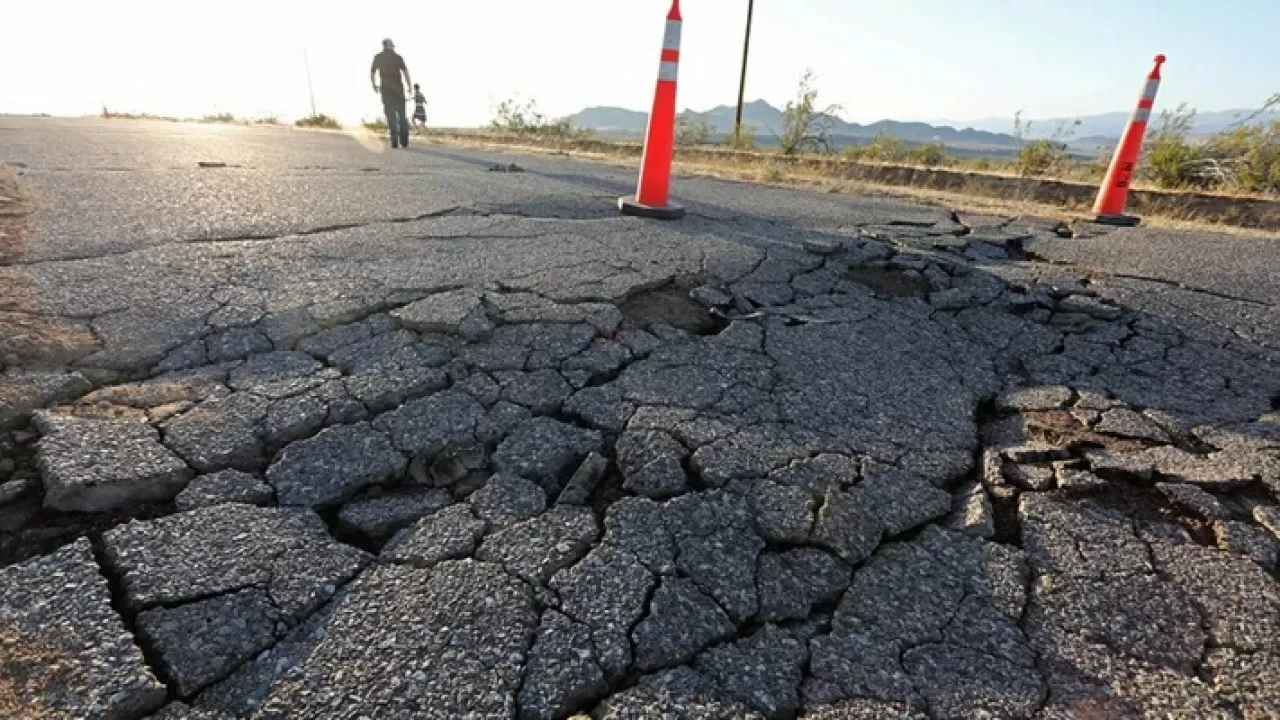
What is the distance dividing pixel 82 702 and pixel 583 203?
431cm

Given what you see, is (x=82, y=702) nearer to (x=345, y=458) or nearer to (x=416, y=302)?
(x=345, y=458)

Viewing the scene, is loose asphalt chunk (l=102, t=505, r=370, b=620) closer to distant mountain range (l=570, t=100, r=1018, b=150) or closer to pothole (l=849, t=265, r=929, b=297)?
pothole (l=849, t=265, r=929, b=297)

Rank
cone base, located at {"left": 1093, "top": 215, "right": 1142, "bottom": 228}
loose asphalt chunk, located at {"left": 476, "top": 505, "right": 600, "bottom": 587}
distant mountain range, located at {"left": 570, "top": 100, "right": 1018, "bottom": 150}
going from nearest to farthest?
loose asphalt chunk, located at {"left": 476, "top": 505, "right": 600, "bottom": 587} < cone base, located at {"left": 1093, "top": 215, "right": 1142, "bottom": 228} < distant mountain range, located at {"left": 570, "top": 100, "right": 1018, "bottom": 150}

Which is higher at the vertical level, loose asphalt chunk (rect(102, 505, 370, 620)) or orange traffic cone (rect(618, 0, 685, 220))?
orange traffic cone (rect(618, 0, 685, 220))

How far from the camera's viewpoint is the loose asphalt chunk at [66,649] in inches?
43.3

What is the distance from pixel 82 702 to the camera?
1100 millimetres

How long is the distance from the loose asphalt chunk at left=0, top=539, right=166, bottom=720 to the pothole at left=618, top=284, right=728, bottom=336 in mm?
1898

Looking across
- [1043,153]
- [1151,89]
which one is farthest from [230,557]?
[1043,153]

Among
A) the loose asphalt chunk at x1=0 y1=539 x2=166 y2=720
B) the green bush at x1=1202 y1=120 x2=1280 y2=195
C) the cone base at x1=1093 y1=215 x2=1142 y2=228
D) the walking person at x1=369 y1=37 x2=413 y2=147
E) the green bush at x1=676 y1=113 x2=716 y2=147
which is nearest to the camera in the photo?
the loose asphalt chunk at x1=0 y1=539 x2=166 y2=720

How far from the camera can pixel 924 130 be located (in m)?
138

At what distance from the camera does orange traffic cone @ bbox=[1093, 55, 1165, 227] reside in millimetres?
5074

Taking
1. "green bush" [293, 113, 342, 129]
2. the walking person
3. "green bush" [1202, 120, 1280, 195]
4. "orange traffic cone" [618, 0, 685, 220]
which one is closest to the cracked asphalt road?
"orange traffic cone" [618, 0, 685, 220]

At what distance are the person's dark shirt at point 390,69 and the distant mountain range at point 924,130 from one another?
11.4 ft

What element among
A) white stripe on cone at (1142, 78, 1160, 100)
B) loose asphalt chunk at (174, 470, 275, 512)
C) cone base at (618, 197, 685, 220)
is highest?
white stripe on cone at (1142, 78, 1160, 100)
